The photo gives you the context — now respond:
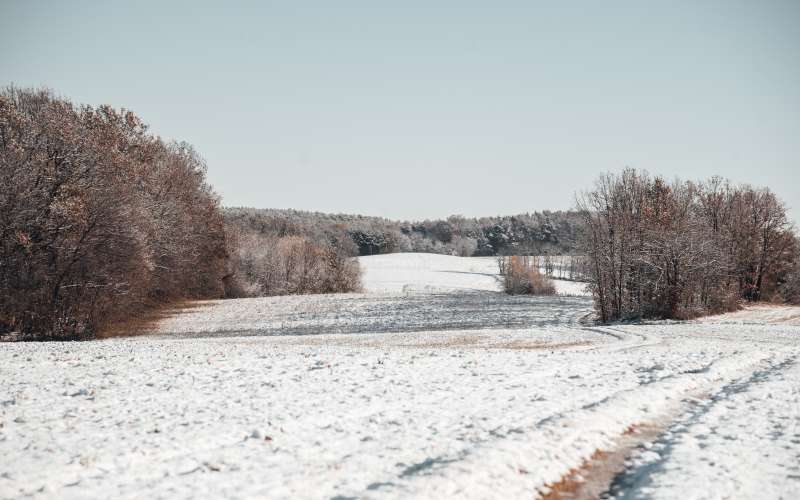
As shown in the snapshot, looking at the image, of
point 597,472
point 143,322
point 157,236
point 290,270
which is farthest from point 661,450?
point 290,270

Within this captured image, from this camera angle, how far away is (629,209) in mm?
40875

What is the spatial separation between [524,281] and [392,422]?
6277cm

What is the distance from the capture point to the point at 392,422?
31.9 feet

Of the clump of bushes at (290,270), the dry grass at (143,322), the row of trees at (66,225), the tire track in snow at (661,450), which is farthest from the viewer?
the clump of bushes at (290,270)

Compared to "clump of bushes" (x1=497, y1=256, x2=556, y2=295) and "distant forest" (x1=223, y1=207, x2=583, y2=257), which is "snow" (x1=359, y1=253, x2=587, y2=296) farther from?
"distant forest" (x1=223, y1=207, x2=583, y2=257)

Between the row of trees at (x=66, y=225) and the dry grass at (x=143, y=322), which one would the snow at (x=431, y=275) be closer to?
the dry grass at (x=143, y=322)

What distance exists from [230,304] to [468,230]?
13509 cm

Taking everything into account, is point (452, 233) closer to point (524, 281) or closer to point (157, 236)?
point (524, 281)

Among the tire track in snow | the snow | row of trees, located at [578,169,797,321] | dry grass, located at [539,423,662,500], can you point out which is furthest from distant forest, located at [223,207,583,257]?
dry grass, located at [539,423,662,500]

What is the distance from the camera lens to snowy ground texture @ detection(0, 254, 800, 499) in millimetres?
7039

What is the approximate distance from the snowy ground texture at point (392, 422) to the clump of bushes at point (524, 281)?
4958 centimetres

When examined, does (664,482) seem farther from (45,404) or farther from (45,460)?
(45,404)

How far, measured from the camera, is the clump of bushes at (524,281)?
69325 millimetres

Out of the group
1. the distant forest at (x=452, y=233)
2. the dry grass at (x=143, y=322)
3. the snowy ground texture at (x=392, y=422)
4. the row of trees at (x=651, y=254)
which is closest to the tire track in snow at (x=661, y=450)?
the snowy ground texture at (x=392, y=422)
